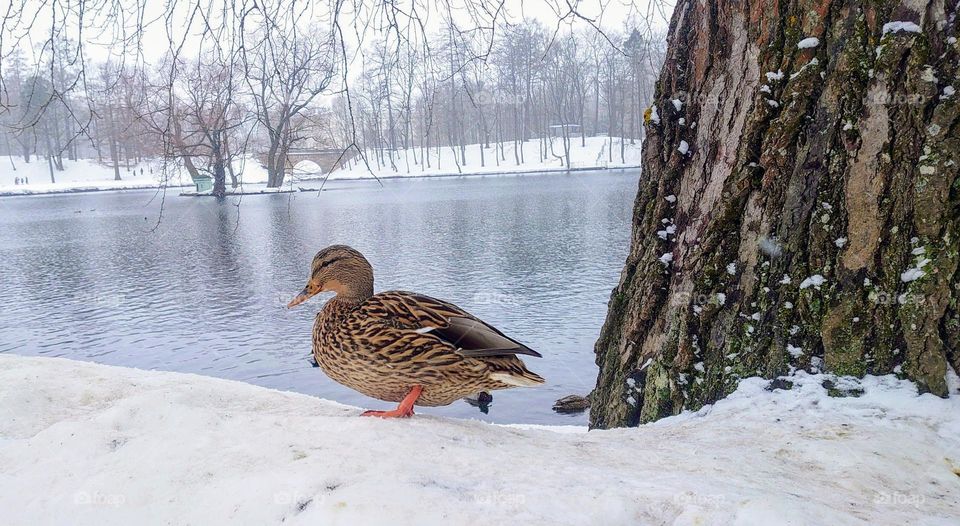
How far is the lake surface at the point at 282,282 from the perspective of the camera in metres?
8.73

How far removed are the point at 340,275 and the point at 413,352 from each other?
2.16 ft

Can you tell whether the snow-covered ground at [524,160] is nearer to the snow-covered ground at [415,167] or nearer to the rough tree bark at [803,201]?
the snow-covered ground at [415,167]

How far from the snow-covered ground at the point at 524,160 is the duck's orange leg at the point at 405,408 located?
169 feet

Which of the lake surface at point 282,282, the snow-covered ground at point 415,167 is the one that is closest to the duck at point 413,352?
the lake surface at point 282,282

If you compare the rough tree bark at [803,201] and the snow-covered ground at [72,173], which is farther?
the snow-covered ground at [72,173]

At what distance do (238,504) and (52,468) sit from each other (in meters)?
0.74

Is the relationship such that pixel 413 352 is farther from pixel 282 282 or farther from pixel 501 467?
pixel 282 282

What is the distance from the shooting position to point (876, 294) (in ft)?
8.05

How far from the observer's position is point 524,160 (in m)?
67.2

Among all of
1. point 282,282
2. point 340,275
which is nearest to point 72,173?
point 282,282

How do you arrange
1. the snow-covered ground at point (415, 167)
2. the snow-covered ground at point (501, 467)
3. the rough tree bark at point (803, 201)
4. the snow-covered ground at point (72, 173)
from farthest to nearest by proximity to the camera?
the snow-covered ground at point (72, 173) < the snow-covered ground at point (415, 167) < the rough tree bark at point (803, 201) < the snow-covered ground at point (501, 467)

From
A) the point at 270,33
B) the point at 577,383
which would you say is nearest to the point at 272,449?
the point at 270,33

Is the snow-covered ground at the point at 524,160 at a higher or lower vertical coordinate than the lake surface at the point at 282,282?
higher

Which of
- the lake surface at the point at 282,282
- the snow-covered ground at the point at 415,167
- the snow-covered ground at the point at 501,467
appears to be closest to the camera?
the snow-covered ground at the point at 501,467
